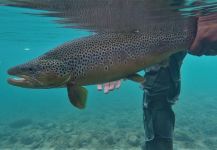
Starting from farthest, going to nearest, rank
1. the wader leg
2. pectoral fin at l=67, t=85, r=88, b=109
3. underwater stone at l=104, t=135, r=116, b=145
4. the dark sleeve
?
underwater stone at l=104, t=135, r=116, b=145, the wader leg, the dark sleeve, pectoral fin at l=67, t=85, r=88, b=109

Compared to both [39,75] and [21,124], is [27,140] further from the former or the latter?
[39,75]

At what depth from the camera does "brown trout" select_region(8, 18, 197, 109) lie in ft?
14.8

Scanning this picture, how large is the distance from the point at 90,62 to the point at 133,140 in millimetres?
10764

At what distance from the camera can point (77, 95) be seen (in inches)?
174

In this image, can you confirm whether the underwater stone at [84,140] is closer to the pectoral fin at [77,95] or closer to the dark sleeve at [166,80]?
the dark sleeve at [166,80]

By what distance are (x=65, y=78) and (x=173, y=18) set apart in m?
7.59

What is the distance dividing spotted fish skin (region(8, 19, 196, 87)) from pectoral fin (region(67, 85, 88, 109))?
0.48 feet

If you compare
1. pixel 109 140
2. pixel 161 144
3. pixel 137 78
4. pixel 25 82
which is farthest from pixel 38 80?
pixel 109 140

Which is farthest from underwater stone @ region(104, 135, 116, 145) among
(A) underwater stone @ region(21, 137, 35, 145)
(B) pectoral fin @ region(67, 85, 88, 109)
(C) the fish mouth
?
(C) the fish mouth

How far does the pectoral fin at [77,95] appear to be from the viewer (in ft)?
14.5

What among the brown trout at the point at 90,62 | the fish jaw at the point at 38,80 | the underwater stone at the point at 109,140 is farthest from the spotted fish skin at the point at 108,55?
the underwater stone at the point at 109,140

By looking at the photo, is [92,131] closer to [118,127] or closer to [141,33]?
[118,127]

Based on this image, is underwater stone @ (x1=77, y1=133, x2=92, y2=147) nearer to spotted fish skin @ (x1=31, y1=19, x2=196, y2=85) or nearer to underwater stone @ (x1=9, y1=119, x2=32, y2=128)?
underwater stone @ (x1=9, y1=119, x2=32, y2=128)

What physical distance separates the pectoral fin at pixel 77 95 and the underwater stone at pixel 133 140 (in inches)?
413
